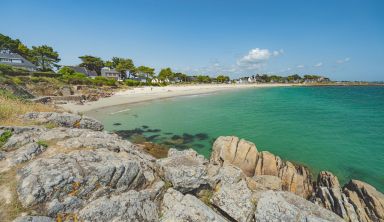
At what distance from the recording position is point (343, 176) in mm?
14383

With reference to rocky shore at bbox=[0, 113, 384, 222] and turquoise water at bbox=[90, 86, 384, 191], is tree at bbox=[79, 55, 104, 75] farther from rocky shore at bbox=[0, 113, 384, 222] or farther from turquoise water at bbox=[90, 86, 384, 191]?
rocky shore at bbox=[0, 113, 384, 222]

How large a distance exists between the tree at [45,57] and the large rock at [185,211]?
3567 inches

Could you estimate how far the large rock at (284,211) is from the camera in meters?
6.41

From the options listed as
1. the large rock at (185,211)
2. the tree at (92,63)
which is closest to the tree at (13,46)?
the tree at (92,63)

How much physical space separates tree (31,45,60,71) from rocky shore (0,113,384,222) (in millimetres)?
85520

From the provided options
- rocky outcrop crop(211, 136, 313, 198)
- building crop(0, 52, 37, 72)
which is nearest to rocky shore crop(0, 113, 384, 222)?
rocky outcrop crop(211, 136, 313, 198)

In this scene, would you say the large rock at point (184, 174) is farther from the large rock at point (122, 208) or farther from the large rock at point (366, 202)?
the large rock at point (366, 202)

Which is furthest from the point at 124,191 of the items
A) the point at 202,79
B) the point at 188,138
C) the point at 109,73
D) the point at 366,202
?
the point at 202,79

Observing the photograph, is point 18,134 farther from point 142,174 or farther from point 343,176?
point 343,176

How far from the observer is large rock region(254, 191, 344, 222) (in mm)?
6414

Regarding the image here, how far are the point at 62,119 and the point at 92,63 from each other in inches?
4323

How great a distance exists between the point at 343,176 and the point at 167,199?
47.4 ft

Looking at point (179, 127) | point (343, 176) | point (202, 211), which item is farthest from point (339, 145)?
point (202, 211)

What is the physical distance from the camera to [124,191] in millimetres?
6797
